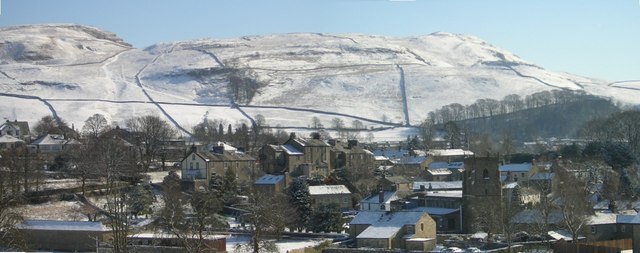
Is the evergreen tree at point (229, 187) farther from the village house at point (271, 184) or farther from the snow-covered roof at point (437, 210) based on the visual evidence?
the snow-covered roof at point (437, 210)

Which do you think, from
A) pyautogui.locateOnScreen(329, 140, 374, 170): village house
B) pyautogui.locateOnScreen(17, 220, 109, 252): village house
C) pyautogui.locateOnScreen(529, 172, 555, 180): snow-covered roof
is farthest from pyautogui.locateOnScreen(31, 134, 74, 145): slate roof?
pyautogui.locateOnScreen(529, 172, 555, 180): snow-covered roof

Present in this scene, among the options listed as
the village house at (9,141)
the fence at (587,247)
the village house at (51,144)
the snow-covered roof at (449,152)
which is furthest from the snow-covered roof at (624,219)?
the village house at (9,141)

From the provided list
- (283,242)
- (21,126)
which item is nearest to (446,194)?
(283,242)

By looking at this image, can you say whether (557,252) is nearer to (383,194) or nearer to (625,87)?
(383,194)

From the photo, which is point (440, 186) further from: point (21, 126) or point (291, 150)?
point (21, 126)

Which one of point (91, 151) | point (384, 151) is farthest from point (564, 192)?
point (384, 151)
